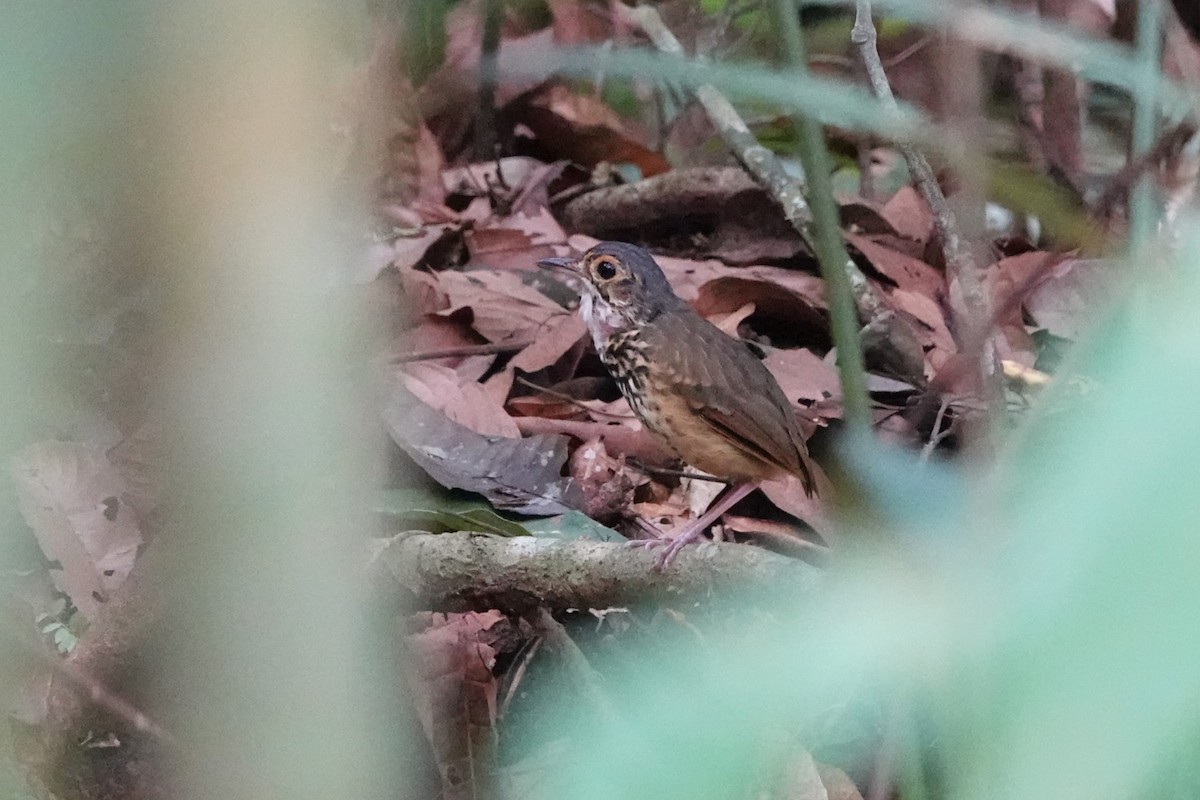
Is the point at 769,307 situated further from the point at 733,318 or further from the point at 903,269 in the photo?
the point at 903,269

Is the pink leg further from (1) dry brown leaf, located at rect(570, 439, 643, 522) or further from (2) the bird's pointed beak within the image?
(2) the bird's pointed beak

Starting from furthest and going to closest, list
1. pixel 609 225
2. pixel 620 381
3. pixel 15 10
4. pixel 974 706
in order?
pixel 609 225
pixel 620 381
pixel 974 706
pixel 15 10

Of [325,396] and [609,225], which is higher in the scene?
[325,396]

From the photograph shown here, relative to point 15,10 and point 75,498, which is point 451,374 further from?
point 15,10

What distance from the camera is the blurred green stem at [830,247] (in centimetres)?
127

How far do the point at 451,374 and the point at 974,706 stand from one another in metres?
2.59

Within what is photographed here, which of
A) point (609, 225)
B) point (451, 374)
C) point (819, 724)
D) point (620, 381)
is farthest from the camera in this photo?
point (609, 225)

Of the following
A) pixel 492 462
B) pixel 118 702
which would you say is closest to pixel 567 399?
pixel 492 462

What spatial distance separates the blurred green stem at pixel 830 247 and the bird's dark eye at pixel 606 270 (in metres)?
1.57

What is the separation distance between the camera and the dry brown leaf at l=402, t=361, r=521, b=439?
2.99m

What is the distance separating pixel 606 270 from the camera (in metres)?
2.97

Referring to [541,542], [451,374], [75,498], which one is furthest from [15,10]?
[451,374]

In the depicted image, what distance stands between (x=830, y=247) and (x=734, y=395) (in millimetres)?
1308

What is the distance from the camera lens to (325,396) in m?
0.55
